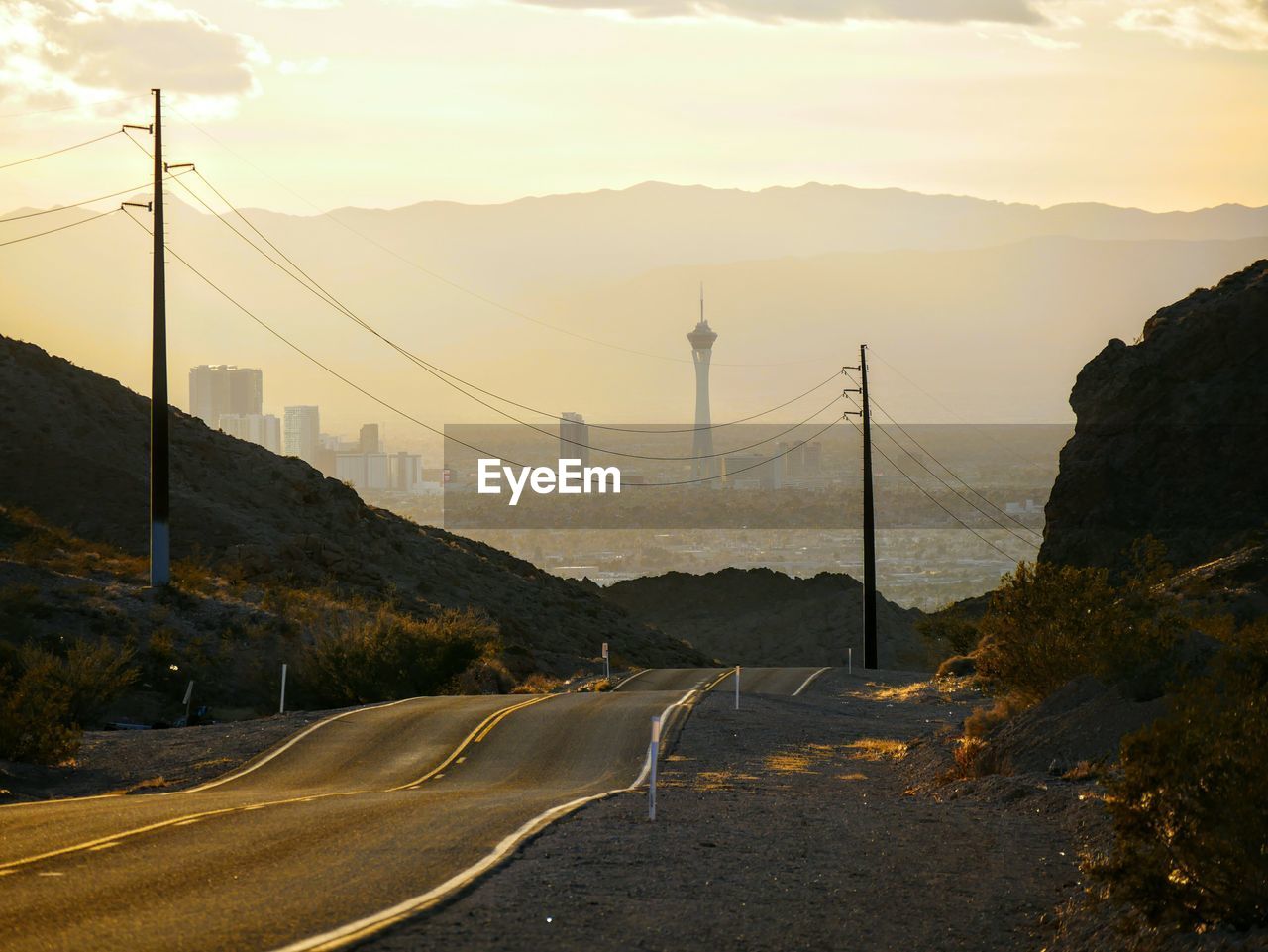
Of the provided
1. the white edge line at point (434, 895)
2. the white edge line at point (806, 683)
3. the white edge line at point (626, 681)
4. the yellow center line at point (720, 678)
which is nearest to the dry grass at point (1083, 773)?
the white edge line at point (434, 895)

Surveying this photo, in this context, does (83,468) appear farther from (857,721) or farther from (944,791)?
(944,791)

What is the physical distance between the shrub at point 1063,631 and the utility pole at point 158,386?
913 inches

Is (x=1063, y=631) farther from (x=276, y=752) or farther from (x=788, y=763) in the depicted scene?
(x=276, y=752)

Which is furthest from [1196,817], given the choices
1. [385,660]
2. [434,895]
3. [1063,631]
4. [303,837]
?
[385,660]

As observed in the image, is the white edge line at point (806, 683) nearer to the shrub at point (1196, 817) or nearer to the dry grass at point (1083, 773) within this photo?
the dry grass at point (1083, 773)

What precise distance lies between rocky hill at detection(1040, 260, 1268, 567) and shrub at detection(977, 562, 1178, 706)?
85.1 feet

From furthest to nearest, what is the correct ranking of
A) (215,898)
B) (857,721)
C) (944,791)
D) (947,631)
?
(947,631)
(857,721)
(944,791)
(215,898)

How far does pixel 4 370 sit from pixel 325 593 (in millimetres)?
28040

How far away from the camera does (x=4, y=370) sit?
71188 millimetres

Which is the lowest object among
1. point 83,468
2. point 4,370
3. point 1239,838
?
point 1239,838

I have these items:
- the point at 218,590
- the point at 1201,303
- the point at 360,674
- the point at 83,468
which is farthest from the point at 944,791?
the point at 83,468

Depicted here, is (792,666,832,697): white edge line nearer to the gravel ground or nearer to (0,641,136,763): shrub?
(0,641,136,763): shrub

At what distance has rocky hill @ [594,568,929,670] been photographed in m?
92.1

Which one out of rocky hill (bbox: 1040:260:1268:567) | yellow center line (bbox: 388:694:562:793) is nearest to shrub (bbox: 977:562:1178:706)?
yellow center line (bbox: 388:694:562:793)
